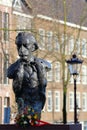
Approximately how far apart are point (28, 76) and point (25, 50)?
44 centimetres

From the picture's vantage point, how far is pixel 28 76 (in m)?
11.9

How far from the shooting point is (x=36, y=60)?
12.0 m

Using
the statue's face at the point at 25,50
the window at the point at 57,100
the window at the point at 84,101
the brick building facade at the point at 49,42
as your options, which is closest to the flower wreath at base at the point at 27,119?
the statue's face at the point at 25,50

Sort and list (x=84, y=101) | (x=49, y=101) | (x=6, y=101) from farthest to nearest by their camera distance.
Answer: (x=84, y=101) → (x=49, y=101) → (x=6, y=101)

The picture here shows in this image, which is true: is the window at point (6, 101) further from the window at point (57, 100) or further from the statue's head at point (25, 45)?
the statue's head at point (25, 45)

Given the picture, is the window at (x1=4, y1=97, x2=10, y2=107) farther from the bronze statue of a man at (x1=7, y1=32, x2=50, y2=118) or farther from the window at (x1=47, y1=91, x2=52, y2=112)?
the bronze statue of a man at (x1=7, y1=32, x2=50, y2=118)

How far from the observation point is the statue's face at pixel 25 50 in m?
11.8

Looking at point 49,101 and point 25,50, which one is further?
point 49,101

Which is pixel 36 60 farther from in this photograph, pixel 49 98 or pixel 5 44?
pixel 49 98

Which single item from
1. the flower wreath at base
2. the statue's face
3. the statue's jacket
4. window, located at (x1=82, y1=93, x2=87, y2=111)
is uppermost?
the statue's face

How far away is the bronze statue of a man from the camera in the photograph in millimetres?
11828

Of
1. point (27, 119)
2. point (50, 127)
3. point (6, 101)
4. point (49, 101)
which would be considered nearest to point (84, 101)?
point (49, 101)

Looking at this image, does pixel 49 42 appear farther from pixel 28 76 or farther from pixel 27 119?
pixel 27 119

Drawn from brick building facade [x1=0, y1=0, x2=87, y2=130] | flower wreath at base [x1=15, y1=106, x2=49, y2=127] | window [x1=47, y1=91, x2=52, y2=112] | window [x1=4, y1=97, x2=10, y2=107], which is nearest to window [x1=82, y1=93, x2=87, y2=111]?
brick building facade [x1=0, y1=0, x2=87, y2=130]
